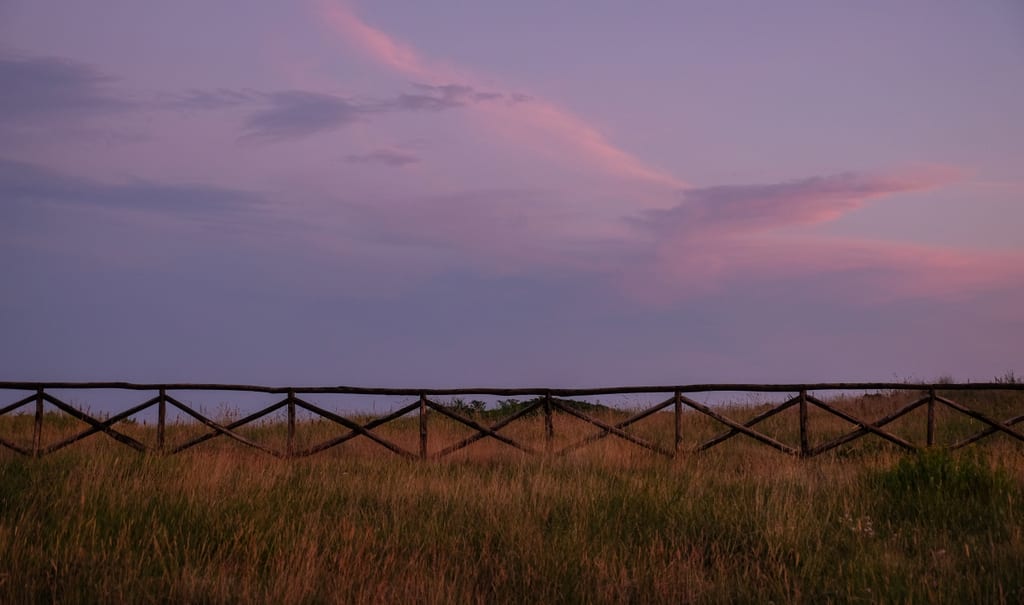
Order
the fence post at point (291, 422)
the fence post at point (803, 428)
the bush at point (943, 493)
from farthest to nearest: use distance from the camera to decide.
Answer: the fence post at point (291, 422), the fence post at point (803, 428), the bush at point (943, 493)

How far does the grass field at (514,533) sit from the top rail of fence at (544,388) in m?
1.67

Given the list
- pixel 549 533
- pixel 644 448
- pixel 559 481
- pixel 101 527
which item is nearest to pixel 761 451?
pixel 644 448

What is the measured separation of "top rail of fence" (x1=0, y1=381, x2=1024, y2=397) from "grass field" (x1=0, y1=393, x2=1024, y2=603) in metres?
1.67

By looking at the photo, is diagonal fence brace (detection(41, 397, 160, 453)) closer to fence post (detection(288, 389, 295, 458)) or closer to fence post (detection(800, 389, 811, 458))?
fence post (detection(288, 389, 295, 458))

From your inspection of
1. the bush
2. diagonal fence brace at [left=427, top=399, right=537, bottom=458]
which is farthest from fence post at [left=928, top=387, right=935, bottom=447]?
diagonal fence brace at [left=427, top=399, right=537, bottom=458]

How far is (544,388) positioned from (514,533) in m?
6.93

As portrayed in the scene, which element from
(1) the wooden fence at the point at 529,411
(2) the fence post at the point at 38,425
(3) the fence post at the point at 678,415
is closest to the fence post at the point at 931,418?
(1) the wooden fence at the point at 529,411

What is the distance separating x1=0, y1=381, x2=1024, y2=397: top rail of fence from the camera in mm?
14055

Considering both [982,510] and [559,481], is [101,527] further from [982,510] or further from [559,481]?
[982,510]

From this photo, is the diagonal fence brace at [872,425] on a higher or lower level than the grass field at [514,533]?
higher

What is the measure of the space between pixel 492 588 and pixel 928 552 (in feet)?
12.9

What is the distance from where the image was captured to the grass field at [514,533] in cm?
624

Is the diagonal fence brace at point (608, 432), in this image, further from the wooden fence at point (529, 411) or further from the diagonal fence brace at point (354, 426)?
the diagonal fence brace at point (354, 426)

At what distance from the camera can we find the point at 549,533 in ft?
26.3
